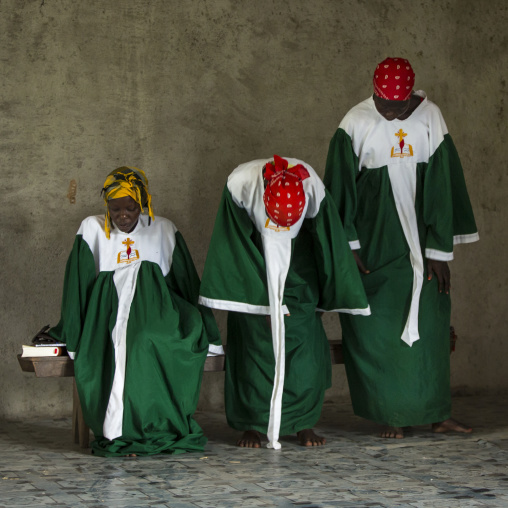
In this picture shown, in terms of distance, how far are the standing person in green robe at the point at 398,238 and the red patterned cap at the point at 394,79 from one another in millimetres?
41

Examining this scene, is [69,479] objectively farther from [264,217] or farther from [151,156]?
[151,156]

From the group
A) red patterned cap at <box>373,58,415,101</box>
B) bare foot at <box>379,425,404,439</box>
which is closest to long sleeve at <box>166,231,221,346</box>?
bare foot at <box>379,425,404,439</box>

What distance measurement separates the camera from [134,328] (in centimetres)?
464

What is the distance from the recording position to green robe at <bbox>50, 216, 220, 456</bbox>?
14.9 ft

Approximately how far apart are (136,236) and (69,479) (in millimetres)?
1361

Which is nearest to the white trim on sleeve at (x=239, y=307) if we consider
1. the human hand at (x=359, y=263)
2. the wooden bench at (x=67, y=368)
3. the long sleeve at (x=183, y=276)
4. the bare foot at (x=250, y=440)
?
the long sleeve at (x=183, y=276)

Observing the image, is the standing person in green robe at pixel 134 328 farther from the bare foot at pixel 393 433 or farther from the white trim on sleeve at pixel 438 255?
the white trim on sleeve at pixel 438 255

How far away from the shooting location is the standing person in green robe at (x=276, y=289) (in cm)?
459

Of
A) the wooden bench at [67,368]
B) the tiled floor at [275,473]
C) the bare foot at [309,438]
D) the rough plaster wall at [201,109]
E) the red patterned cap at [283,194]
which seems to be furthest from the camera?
the rough plaster wall at [201,109]

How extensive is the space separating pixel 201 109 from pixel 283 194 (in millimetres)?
1596

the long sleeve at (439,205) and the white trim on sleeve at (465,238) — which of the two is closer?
the long sleeve at (439,205)

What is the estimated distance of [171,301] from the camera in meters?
4.79

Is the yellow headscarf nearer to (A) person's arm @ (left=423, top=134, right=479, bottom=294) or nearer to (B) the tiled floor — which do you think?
(B) the tiled floor

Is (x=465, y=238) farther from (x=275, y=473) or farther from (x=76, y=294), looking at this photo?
(x=76, y=294)
